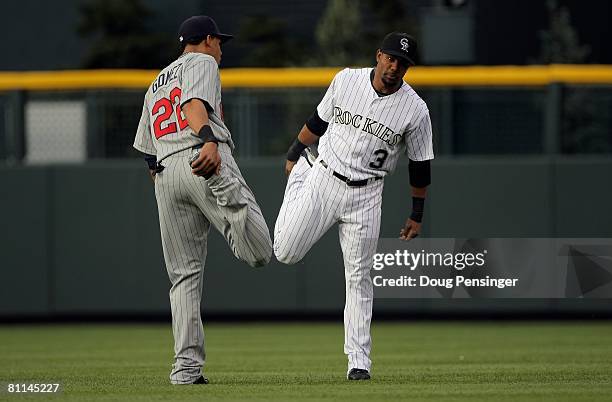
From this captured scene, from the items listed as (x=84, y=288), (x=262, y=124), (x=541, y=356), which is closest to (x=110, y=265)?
(x=84, y=288)

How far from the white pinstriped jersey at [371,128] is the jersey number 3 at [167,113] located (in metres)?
1.09

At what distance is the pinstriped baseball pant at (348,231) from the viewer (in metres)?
7.43

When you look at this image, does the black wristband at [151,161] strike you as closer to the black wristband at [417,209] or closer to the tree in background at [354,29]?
the black wristband at [417,209]

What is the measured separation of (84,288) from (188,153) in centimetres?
620

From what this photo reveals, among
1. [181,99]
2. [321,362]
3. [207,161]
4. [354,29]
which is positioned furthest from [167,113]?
[354,29]

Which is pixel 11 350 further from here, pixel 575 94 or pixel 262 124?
pixel 575 94

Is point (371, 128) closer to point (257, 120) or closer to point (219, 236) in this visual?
point (219, 236)

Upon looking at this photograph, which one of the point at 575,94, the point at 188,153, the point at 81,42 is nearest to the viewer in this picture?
the point at 188,153

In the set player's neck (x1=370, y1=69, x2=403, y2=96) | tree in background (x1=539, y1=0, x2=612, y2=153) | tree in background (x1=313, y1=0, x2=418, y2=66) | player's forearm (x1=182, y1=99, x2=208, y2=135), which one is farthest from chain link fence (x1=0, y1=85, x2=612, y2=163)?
tree in background (x1=313, y1=0, x2=418, y2=66)

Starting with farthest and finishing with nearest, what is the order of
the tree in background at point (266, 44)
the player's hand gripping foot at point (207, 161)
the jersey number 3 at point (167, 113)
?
the tree in background at point (266, 44) → the jersey number 3 at point (167, 113) → the player's hand gripping foot at point (207, 161)

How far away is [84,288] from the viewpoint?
42.1 feet

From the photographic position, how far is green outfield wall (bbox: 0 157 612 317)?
12594 millimetres

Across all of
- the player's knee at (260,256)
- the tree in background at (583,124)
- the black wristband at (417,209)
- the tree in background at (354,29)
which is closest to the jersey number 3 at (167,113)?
the player's knee at (260,256)

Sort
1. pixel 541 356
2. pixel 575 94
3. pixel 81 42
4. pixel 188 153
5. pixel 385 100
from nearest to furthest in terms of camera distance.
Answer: pixel 188 153 < pixel 385 100 < pixel 541 356 < pixel 575 94 < pixel 81 42
